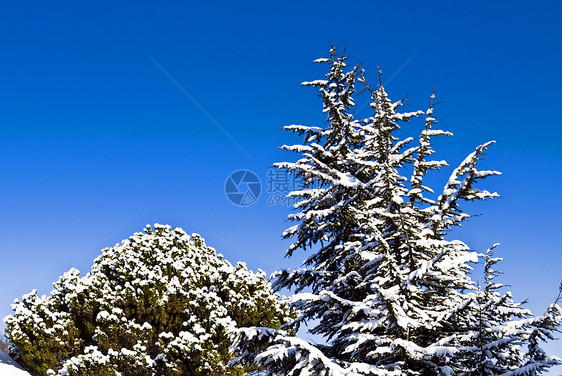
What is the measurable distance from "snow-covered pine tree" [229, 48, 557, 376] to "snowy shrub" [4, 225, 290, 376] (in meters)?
6.60

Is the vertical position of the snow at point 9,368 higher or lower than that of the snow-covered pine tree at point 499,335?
lower

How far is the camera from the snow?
1685 centimetres

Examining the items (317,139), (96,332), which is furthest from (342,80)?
(96,332)

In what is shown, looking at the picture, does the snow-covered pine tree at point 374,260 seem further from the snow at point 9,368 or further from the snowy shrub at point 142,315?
the snow at point 9,368

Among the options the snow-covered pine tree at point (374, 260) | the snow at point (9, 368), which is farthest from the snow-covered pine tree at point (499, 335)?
the snow at point (9, 368)

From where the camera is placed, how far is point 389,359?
7.29 m

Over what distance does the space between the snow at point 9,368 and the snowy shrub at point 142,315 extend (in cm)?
43

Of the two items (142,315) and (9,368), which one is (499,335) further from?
(9,368)

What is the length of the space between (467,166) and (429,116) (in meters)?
1.93

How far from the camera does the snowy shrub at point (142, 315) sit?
1528cm

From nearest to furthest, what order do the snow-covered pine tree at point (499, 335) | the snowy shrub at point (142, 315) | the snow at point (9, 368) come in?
the snow-covered pine tree at point (499, 335) → the snowy shrub at point (142, 315) → the snow at point (9, 368)

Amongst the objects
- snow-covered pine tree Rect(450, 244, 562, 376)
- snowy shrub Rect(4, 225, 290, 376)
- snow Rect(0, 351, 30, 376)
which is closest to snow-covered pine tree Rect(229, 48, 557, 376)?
snow-covered pine tree Rect(450, 244, 562, 376)

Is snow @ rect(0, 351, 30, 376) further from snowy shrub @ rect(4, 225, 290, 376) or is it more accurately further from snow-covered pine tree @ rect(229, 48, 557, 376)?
snow-covered pine tree @ rect(229, 48, 557, 376)

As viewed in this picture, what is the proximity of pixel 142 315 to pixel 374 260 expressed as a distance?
12.8 m
